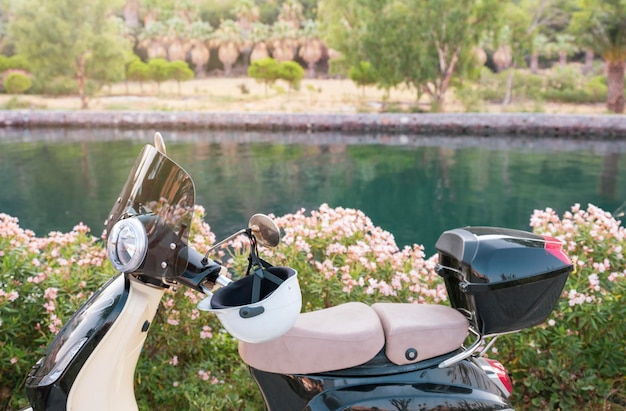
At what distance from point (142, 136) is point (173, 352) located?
58.4 ft

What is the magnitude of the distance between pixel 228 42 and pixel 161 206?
3811 cm

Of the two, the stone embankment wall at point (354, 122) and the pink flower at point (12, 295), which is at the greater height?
the pink flower at point (12, 295)

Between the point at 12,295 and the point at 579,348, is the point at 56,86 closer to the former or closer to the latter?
the point at 12,295

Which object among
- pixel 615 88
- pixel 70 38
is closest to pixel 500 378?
pixel 615 88

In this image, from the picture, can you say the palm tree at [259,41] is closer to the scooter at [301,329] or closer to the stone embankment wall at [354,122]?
the stone embankment wall at [354,122]

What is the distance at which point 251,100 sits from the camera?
3023cm

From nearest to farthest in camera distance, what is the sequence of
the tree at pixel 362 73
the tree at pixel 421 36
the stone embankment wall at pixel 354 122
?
the stone embankment wall at pixel 354 122 < the tree at pixel 421 36 < the tree at pixel 362 73

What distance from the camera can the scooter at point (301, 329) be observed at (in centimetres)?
159

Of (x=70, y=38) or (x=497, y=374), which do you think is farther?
(x=70, y=38)

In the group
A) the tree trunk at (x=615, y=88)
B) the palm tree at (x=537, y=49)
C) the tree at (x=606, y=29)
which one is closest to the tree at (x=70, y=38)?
the palm tree at (x=537, y=49)

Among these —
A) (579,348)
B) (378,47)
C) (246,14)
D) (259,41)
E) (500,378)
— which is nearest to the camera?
(500,378)

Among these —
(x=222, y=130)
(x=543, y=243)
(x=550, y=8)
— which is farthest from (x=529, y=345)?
(x=550, y=8)

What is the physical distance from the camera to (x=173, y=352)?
8.99ft

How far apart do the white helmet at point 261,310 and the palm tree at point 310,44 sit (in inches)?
1464
